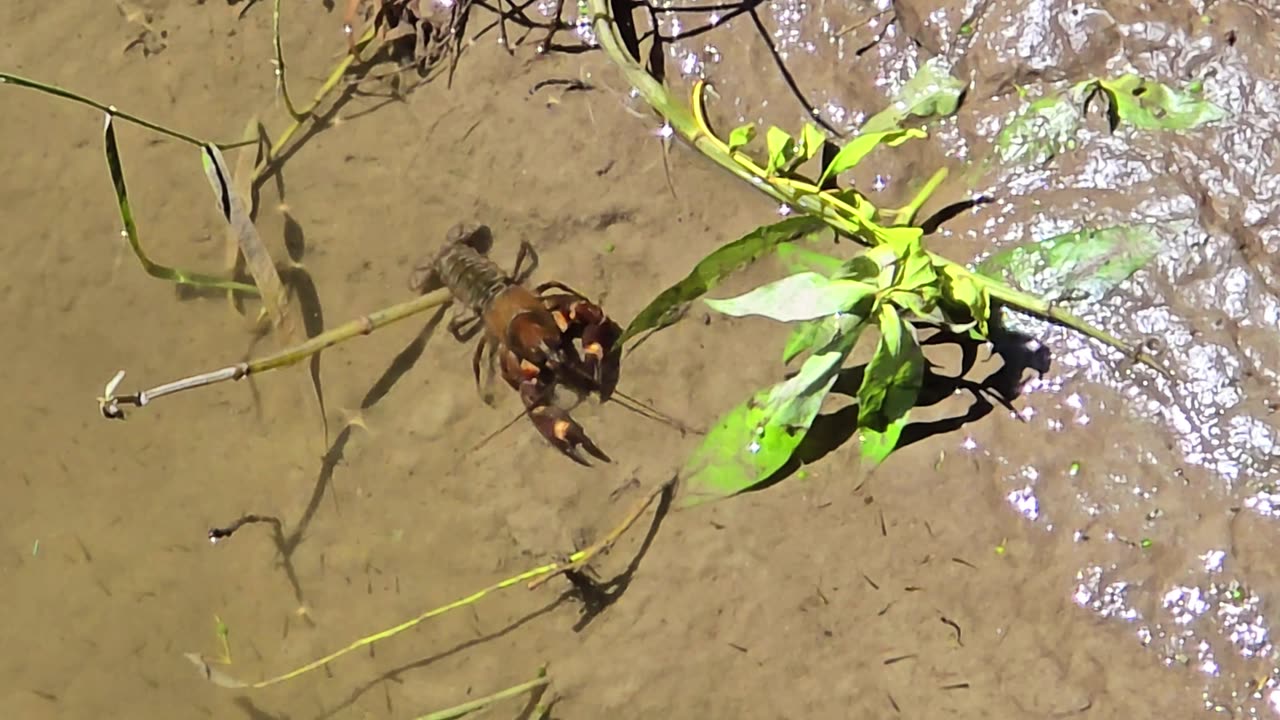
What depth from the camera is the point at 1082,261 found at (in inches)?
82.7

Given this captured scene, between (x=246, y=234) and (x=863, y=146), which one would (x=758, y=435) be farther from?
(x=246, y=234)

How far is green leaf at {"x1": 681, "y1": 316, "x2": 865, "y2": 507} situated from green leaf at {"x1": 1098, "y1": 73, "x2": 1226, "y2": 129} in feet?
2.49

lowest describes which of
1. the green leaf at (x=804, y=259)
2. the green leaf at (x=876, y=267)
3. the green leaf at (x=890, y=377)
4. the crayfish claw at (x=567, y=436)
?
the crayfish claw at (x=567, y=436)

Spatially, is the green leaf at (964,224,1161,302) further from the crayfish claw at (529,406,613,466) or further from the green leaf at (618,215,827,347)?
the crayfish claw at (529,406,613,466)

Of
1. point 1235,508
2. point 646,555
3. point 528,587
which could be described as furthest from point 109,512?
point 1235,508

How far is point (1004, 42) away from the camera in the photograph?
2.21 m

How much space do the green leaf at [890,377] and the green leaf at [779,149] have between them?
1.27 ft

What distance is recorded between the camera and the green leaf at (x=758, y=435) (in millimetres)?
2047

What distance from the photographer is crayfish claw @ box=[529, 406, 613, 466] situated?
2439 millimetres

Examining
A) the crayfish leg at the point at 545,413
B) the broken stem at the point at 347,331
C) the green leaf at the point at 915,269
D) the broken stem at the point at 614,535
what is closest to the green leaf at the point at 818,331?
the green leaf at the point at 915,269

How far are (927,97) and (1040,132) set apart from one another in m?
0.24

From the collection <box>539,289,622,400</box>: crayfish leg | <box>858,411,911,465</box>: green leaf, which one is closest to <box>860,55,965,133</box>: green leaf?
<box>858,411,911,465</box>: green leaf

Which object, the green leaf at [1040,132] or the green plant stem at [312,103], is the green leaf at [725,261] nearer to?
the green leaf at [1040,132]

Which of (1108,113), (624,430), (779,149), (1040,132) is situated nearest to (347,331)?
(624,430)
